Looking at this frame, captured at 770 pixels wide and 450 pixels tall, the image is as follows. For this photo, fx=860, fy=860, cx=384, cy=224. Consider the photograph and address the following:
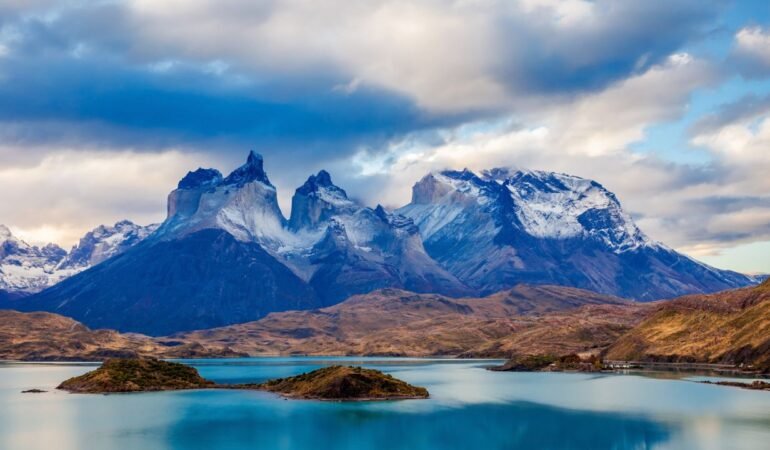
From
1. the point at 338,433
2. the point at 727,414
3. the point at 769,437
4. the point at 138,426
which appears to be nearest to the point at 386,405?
the point at 338,433

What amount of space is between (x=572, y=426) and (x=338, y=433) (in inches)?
1602

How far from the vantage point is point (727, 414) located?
6137 inches

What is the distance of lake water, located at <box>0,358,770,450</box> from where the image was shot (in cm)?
13100

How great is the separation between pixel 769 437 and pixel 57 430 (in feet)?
370

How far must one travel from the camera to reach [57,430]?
143375 mm

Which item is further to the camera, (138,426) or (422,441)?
(138,426)

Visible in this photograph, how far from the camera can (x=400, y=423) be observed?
154m

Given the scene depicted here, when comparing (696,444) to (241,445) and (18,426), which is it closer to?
(241,445)

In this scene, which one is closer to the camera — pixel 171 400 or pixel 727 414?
pixel 727 414

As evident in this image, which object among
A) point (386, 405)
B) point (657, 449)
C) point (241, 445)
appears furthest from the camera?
point (386, 405)

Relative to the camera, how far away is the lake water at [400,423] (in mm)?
131000

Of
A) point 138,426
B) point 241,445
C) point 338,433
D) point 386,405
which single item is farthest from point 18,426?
point 386,405

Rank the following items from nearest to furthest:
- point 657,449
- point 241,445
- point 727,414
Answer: point 657,449 < point 241,445 < point 727,414

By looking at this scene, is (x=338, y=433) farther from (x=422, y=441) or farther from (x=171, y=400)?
(x=171, y=400)
